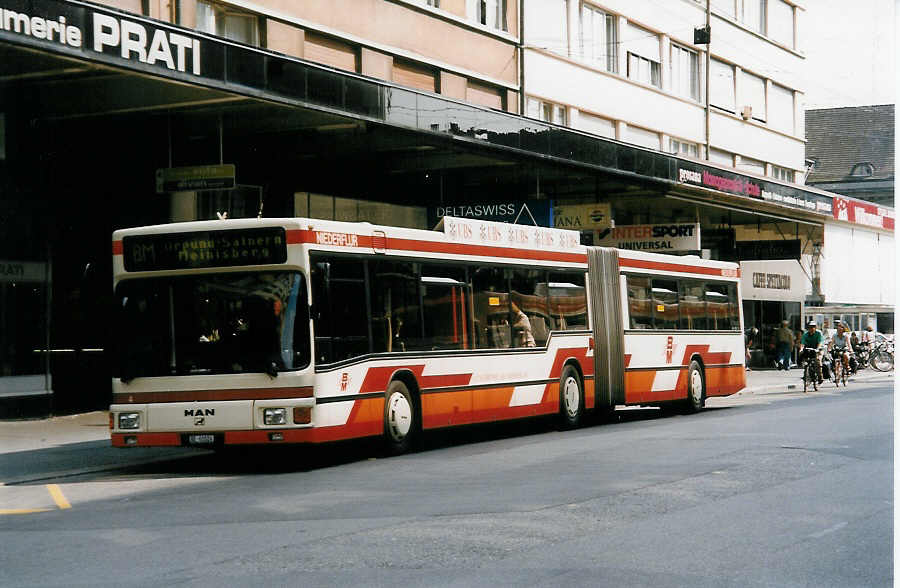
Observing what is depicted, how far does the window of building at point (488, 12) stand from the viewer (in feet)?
102

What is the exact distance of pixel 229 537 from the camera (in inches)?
368

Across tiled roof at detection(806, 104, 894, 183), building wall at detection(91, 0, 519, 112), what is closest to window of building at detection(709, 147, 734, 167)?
building wall at detection(91, 0, 519, 112)

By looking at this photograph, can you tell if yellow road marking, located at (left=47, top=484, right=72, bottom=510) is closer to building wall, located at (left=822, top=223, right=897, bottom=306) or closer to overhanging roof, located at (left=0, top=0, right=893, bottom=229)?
overhanging roof, located at (left=0, top=0, right=893, bottom=229)

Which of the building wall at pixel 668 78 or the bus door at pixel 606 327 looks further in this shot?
the building wall at pixel 668 78

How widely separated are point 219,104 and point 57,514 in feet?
31.4

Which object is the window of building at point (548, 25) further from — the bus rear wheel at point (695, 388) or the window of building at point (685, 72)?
the bus rear wheel at point (695, 388)

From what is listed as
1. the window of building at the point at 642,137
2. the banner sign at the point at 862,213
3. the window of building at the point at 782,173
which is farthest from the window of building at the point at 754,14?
the window of building at the point at 642,137

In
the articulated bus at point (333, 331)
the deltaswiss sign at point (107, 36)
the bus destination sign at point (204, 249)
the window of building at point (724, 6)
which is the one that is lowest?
the articulated bus at point (333, 331)

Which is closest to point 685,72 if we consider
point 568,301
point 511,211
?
point 511,211

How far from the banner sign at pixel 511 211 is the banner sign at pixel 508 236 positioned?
247 inches

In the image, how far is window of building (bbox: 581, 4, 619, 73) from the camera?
120 ft

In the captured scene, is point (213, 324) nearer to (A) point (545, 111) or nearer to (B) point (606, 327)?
(B) point (606, 327)

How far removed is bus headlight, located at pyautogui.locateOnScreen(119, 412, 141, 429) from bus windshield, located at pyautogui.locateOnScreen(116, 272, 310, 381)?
0.39 metres

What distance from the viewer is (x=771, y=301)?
48062mm
